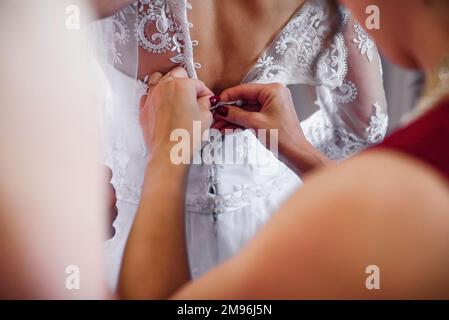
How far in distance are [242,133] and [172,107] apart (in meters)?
0.11

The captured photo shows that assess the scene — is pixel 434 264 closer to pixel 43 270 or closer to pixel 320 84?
pixel 320 84

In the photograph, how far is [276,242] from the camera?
0.55 meters

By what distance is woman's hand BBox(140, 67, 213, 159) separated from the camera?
0.78m

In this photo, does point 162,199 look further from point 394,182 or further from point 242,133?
point 394,182

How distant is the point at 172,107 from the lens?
0.79m

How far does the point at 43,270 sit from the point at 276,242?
0.40 metres

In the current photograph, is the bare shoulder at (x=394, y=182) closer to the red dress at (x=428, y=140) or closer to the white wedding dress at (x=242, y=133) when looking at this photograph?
the red dress at (x=428, y=140)

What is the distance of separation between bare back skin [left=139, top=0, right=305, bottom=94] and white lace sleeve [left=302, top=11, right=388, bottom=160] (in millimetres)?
89

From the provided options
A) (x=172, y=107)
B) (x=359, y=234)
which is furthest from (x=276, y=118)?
(x=359, y=234)

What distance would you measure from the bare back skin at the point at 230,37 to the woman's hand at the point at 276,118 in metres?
0.03

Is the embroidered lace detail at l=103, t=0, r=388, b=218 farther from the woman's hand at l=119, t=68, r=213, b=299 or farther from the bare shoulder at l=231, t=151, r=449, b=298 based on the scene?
the bare shoulder at l=231, t=151, r=449, b=298

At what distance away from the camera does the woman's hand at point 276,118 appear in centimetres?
79

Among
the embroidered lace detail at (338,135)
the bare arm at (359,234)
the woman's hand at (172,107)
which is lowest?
the bare arm at (359,234)

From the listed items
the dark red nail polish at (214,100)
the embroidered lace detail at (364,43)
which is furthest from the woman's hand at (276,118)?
the embroidered lace detail at (364,43)
